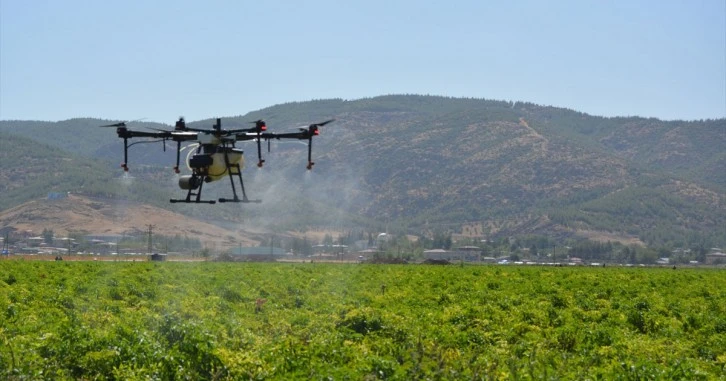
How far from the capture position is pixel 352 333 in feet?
69.5

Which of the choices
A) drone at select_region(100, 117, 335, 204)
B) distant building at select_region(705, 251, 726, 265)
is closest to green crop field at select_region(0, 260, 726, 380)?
drone at select_region(100, 117, 335, 204)

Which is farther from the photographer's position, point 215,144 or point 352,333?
point 215,144

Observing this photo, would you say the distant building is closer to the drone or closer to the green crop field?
the green crop field

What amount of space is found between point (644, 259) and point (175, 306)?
15225 centimetres

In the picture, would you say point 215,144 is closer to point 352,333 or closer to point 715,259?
point 352,333

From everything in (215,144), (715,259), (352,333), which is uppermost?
(215,144)

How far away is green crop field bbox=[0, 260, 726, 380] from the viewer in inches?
576

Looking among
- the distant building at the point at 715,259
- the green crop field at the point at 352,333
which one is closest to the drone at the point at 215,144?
the green crop field at the point at 352,333

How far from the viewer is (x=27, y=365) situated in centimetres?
1455

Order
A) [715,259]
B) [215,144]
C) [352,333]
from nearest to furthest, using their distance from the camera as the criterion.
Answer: [352,333] → [215,144] → [715,259]

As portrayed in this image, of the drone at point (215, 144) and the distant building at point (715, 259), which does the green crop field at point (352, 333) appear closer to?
the drone at point (215, 144)

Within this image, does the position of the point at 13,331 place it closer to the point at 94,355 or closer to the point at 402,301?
Answer: the point at 94,355

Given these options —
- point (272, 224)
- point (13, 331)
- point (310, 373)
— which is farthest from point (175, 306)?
point (272, 224)

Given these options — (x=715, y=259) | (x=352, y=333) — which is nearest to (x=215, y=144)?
(x=352, y=333)
